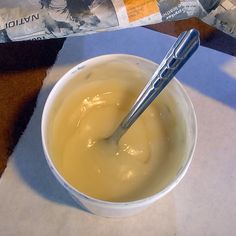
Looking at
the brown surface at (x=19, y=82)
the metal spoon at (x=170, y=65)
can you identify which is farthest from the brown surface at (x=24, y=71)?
the metal spoon at (x=170, y=65)

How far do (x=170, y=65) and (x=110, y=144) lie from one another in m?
0.13

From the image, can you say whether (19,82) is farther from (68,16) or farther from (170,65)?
(170,65)

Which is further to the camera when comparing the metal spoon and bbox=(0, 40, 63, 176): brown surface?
bbox=(0, 40, 63, 176): brown surface

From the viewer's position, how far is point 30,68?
54 cm

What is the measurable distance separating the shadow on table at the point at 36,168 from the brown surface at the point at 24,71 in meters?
0.01

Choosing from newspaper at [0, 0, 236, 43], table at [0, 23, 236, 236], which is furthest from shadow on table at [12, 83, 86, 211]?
newspaper at [0, 0, 236, 43]

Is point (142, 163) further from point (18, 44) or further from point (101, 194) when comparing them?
point (18, 44)

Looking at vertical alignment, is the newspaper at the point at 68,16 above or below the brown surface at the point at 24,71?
above

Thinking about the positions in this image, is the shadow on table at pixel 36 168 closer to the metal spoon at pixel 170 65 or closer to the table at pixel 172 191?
the table at pixel 172 191

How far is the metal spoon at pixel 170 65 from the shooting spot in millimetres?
335

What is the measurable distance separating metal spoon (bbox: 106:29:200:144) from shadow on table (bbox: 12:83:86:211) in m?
0.11

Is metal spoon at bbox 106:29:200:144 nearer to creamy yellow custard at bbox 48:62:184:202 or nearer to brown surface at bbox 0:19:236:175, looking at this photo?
creamy yellow custard at bbox 48:62:184:202

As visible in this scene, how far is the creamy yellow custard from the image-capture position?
Answer: 1.43 ft

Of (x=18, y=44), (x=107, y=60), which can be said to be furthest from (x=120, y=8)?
(x=18, y=44)
